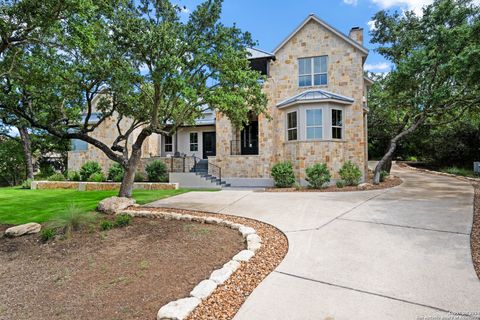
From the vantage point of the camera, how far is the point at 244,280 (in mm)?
4035

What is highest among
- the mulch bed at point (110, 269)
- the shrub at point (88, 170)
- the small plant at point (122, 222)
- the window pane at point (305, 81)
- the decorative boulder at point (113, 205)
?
the window pane at point (305, 81)

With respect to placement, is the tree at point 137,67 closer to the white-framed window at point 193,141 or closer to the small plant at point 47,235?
the small plant at point 47,235

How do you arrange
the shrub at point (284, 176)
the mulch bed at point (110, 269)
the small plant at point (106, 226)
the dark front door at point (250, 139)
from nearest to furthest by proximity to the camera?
the mulch bed at point (110, 269)
the small plant at point (106, 226)
the shrub at point (284, 176)
the dark front door at point (250, 139)

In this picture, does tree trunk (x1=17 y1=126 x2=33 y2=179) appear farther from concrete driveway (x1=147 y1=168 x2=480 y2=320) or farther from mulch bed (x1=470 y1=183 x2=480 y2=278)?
mulch bed (x1=470 y1=183 x2=480 y2=278)

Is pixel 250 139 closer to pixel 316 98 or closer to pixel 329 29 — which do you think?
pixel 316 98

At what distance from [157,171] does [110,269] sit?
41.1ft

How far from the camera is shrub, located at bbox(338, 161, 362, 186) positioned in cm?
1407

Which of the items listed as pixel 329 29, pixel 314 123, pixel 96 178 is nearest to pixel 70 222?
pixel 96 178

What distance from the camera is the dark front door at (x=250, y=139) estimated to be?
1831 centimetres

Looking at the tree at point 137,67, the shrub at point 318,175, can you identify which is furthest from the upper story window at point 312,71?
the tree at point 137,67

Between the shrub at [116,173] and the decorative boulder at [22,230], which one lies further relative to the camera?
the shrub at [116,173]

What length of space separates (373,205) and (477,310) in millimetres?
5941

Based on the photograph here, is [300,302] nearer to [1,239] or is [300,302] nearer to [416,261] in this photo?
[416,261]

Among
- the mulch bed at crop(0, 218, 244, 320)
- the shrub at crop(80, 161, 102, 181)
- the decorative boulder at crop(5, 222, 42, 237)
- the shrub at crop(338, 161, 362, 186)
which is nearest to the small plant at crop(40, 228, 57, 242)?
the mulch bed at crop(0, 218, 244, 320)
